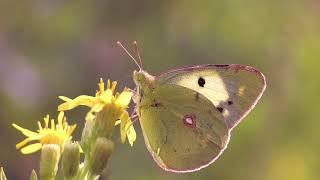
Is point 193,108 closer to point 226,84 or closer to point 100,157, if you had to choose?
point 226,84

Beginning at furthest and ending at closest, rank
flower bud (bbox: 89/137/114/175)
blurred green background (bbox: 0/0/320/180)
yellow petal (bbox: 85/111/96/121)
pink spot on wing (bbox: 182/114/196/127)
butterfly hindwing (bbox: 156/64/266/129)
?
blurred green background (bbox: 0/0/320/180) < pink spot on wing (bbox: 182/114/196/127) < butterfly hindwing (bbox: 156/64/266/129) < yellow petal (bbox: 85/111/96/121) < flower bud (bbox: 89/137/114/175)

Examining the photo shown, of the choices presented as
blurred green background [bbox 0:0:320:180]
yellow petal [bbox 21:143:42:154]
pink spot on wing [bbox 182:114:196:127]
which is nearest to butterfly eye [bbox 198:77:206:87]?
pink spot on wing [bbox 182:114:196:127]

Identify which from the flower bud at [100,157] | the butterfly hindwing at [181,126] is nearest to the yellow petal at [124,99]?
the butterfly hindwing at [181,126]

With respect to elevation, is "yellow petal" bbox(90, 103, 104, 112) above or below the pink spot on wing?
above

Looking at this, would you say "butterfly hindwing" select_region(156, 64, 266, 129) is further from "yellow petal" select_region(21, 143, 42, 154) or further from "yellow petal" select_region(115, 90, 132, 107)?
"yellow petal" select_region(21, 143, 42, 154)

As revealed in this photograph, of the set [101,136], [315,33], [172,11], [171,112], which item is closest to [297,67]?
[315,33]

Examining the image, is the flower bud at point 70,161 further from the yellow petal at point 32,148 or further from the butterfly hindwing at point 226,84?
the butterfly hindwing at point 226,84
